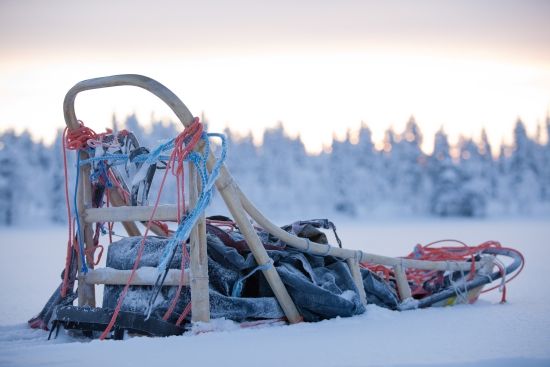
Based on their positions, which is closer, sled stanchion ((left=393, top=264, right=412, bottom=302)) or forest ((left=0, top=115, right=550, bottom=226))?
sled stanchion ((left=393, top=264, right=412, bottom=302))

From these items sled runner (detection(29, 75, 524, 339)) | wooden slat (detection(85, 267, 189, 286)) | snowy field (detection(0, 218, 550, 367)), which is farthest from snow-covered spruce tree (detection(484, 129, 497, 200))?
wooden slat (detection(85, 267, 189, 286))

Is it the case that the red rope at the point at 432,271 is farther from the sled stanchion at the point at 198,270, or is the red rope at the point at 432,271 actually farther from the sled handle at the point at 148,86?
the sled handle at the point at 148,86

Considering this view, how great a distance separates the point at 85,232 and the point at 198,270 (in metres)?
1.02

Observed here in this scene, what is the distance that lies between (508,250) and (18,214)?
Result: 51.4m

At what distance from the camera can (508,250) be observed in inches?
220

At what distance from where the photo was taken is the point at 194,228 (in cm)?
339

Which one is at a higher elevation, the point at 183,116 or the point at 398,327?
the point at 183,116

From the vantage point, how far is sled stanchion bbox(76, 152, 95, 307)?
3.96 metres

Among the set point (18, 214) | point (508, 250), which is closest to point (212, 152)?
point (508, 250)

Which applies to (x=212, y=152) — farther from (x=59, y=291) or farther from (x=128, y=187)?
(x=59, y=291)

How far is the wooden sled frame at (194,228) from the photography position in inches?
133

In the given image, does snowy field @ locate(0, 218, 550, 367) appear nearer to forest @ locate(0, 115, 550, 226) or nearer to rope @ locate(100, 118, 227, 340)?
rope @ locate(100, 118, 227, 340)

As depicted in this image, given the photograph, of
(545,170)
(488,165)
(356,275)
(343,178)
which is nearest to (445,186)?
(343,178)

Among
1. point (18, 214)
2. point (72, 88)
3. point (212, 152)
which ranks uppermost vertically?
point (72, 88)
